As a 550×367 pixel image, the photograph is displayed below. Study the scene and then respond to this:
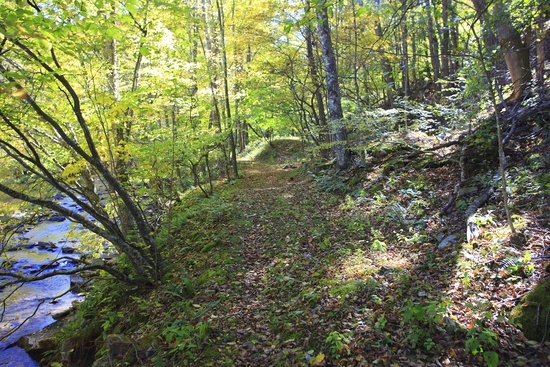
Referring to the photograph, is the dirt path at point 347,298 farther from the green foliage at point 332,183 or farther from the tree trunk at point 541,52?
the tree trunk at point 541,52

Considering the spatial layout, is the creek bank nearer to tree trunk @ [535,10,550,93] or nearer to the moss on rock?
the moss on rock

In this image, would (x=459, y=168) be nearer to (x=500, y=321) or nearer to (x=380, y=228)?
(x=380, y=228)

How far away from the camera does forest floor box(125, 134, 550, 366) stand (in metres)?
3.35

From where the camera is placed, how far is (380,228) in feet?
21.0

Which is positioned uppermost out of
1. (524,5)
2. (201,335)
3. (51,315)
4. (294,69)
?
(294,69)

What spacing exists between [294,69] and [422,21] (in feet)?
16.9

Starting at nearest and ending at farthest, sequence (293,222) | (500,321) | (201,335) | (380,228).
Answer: (500,321) < (201,335) < (380,228) < (293,222)

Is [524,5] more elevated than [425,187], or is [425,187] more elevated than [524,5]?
[524,5]

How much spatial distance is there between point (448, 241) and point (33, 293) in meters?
12.4

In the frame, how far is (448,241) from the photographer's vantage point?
5035 mm

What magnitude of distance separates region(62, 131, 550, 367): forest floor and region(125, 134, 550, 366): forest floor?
0.06 ft

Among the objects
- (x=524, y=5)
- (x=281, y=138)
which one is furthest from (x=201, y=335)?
(x=281, y=138)

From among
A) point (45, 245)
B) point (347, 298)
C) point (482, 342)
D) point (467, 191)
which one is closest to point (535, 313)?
point (482, 342)

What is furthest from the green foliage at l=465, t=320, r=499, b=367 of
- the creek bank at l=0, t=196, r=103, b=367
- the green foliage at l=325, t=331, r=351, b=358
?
the creek bank at l=0, t=196, r=103, b=367
